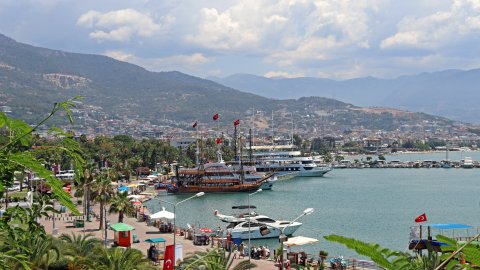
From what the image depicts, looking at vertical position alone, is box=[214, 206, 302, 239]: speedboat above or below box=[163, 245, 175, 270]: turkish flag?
below

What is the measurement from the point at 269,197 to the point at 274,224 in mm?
35053

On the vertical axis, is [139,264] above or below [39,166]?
below

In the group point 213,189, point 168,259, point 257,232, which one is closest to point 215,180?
point 213,189

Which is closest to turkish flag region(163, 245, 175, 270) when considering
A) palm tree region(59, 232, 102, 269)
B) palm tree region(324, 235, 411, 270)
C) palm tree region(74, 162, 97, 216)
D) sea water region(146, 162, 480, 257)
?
palm tree region(59, 232, 102, 269)

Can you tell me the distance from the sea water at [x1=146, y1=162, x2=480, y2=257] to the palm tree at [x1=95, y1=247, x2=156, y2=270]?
13739 millimetres

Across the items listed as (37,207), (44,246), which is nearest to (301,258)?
(44,246)

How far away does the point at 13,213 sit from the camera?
6500mm

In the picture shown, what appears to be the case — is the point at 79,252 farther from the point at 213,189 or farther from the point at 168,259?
the point at 213,189

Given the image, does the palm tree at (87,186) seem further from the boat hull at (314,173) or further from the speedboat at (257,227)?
the boat hull at (314,173)

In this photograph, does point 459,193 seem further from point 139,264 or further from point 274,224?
point 139,264

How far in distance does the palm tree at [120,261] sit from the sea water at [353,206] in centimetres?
1374

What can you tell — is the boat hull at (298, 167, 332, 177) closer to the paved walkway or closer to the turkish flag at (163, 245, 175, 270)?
the paved walkway

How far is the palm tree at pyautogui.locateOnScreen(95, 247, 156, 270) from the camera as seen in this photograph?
2102cm

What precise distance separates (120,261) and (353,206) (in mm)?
49663
